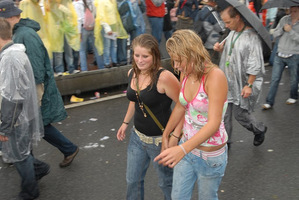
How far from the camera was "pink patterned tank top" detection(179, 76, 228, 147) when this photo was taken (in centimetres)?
259

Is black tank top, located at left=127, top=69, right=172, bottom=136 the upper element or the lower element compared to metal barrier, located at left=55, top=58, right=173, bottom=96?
upper

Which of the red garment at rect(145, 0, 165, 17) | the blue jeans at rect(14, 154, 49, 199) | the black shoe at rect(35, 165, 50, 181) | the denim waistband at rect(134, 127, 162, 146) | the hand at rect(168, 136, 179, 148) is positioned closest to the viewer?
the hand at rect(168, 136, 179, 148)

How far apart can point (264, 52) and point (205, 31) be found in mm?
1842

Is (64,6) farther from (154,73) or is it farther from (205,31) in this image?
(154,73)

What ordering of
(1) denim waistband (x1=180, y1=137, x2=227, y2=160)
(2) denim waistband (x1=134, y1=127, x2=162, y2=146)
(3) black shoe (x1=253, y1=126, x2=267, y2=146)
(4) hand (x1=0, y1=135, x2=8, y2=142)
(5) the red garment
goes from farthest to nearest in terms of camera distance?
(5) the red garment → (3) black shoe (x1=253, y1=126, x2=267, y2=146) → (4) hand (x1=0, y1=135, x2=8, y2=142) → (2) denim waistband (x1=134, y1=127, x2=162, y2=146) → (1) denim waistband (x1=180, y1=137, x2=227, y2=160)

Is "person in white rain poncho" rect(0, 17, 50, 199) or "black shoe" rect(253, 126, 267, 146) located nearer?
"person in white rain poncho" rect(0, 17, 50, 199)

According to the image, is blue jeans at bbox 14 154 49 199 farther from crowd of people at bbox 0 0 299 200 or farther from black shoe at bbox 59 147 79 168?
black shoe at bbox 59 147 79 168

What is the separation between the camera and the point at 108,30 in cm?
793

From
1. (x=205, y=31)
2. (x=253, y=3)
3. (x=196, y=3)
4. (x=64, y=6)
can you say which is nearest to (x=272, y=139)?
(x=205, y=31)

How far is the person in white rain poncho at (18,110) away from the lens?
3.53 metres

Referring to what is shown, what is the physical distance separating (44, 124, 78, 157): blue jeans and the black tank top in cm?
157

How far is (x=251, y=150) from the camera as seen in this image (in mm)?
4934

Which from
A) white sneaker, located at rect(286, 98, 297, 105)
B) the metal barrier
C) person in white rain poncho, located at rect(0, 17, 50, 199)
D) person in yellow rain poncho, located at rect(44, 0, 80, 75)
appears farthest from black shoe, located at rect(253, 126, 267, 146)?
person in yellow rain poncho, located at rect(44, 0, 80, 75)

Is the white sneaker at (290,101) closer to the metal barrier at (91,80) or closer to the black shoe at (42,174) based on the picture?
the metal barrier at (91,80)
